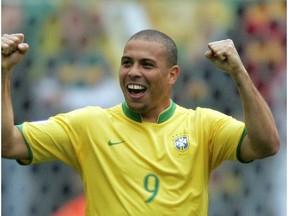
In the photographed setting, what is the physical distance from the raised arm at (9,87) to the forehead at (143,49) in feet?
1.57

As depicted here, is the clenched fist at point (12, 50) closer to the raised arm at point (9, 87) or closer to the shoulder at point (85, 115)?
the raised arm at point (9, 87)

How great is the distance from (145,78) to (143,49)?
128 millimetres

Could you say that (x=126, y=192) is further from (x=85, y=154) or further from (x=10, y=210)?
(x=10, y=210)

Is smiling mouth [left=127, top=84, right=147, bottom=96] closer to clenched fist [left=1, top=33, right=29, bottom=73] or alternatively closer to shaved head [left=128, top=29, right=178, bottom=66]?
shaved head [left=128, top=29, right=178, bottom=66]

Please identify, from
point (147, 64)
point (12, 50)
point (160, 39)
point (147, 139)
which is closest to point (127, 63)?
point (147, 64)

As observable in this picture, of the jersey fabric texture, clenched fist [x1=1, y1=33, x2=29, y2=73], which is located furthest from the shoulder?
clenched fist [x1=1, y1=33, x2=29, y2=73]

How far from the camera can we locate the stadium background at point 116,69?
16.3 feet

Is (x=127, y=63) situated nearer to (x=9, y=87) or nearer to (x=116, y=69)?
(x=9, y=87)

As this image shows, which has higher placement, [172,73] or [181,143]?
[172,73]

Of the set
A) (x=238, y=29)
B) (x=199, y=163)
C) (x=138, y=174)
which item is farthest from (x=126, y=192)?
(x=238, y=29)

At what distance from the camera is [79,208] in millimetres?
4973

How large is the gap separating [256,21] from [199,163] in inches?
61.0

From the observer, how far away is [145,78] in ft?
12.8

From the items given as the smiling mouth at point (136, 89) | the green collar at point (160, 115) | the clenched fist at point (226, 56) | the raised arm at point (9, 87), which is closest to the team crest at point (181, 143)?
the green collar at point (160, 115)
